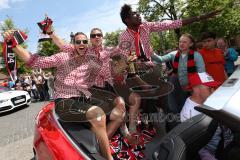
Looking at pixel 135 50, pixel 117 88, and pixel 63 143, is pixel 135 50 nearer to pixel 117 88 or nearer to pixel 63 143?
pixel 117 88

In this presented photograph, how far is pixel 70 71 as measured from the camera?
3.49 meters

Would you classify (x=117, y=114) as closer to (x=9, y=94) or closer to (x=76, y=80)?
(x=76, y=80)

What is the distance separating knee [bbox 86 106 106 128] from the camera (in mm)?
2859

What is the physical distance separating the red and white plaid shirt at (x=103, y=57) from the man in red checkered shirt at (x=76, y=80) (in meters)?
0.05

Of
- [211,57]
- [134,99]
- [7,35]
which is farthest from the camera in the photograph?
[211,57]

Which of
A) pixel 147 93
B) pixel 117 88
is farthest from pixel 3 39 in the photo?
pixel 147 93

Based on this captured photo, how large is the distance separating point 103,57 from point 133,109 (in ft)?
2.51

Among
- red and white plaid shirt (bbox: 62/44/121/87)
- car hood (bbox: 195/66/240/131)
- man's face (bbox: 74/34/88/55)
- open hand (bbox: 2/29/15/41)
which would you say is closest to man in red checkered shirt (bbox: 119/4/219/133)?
red and white plaid shirt (bbox: 62/44/121/87)

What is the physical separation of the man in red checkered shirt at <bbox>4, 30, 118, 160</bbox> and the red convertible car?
0.14 meters

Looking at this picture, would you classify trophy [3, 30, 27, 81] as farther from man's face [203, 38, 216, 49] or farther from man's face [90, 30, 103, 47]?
man's face [203, 38, 216, 49]

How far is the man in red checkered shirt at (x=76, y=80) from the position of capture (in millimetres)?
2881

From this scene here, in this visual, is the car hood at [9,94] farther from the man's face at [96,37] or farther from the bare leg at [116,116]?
the bare leg at [116,116]

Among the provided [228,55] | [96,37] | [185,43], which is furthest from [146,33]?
[228,55]

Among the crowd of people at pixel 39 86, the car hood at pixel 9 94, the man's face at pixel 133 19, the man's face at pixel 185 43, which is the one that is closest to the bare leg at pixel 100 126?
the man's face at pixel 133 19
